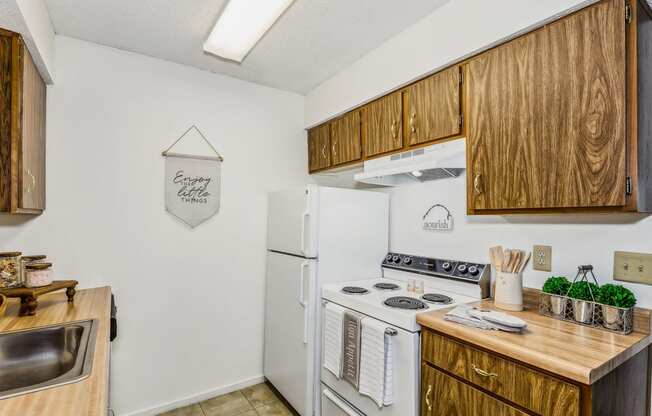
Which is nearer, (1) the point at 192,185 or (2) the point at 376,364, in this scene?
(2) the point at 376,364

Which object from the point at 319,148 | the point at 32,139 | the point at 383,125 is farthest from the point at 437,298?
the point at 32,139

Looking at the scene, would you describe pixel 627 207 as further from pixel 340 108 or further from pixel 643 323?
pixel 340 108

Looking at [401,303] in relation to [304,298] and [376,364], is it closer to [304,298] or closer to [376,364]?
[376,364]

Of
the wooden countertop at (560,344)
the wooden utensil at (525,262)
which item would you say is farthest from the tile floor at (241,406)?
the wooden utensil at (525,262)

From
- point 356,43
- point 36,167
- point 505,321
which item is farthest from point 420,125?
point 36,167

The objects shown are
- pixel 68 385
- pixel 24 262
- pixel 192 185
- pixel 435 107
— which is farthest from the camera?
pixel 192 185

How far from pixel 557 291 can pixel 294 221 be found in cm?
153

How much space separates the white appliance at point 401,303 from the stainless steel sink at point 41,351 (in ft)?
3.94

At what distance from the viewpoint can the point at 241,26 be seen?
6.10 feet

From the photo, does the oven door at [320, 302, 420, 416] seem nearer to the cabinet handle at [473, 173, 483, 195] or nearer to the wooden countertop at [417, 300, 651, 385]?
the wooden countertop at [417, 300, 651, 385]

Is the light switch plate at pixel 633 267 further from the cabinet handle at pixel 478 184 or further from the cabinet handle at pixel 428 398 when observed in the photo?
the cabinet handle at pixel 428 398

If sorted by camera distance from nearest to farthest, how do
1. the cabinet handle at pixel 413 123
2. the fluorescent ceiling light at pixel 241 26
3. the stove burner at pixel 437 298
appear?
the fluorescent ceiling light at pixel 241 26 → the stove burner at pixel 437 298 → the cabinet handle at pixel 413 123

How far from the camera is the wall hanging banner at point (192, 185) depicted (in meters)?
2.34

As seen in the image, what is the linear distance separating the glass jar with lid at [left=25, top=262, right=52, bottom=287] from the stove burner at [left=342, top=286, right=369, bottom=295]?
1.55 meters
